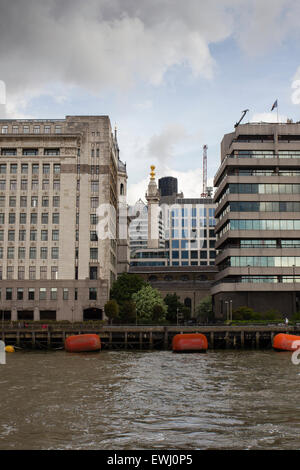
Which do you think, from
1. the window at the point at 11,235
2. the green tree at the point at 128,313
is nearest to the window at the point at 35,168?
the window at the point at 11,235

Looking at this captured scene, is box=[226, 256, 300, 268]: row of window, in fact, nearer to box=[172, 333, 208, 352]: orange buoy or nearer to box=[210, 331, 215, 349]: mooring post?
box=[210, 331, 215, 349]: mooring post

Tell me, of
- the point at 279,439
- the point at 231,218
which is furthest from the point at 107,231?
the point at 279,439

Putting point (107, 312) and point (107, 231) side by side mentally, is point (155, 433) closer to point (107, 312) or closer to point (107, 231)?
point (107, 312)

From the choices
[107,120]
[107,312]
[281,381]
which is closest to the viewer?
[281,381]

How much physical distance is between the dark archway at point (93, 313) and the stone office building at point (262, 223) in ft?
85.9

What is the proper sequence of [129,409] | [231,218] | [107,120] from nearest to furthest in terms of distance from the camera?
1. [129,409]
2. [231,218]
3. [107,120]

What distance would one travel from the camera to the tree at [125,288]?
110312 mm

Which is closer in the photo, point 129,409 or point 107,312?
point 129,409

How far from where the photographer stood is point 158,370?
47750mm

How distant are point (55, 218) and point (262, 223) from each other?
44623 mm

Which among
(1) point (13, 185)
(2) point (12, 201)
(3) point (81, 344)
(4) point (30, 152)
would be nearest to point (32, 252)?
(2) point (12, 201)

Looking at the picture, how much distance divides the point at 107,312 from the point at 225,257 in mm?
27994

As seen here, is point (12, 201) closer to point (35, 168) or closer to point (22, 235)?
point (22, 235)

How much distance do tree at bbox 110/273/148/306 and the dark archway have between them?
16.9 feet
